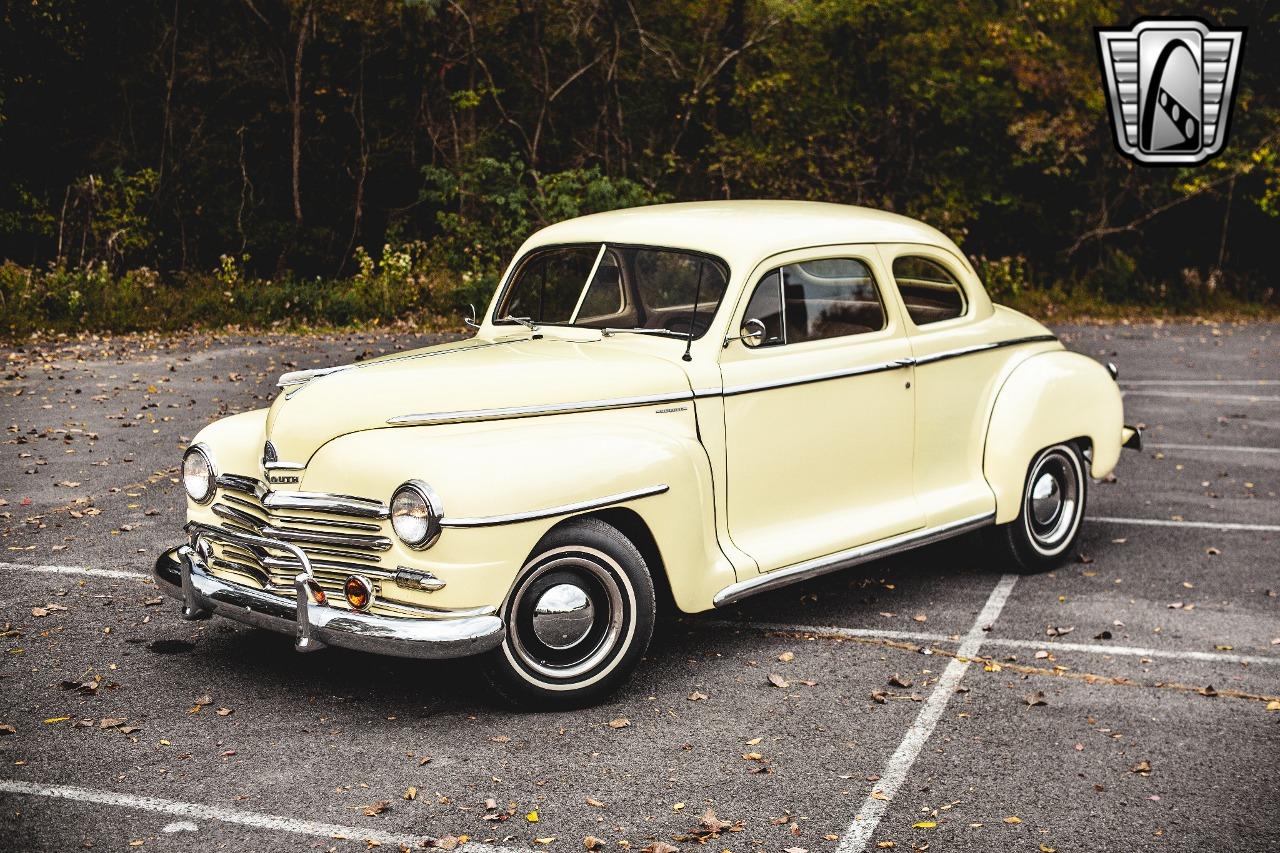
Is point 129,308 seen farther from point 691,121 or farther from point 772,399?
point 772,399

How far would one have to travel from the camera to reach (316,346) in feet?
50.3

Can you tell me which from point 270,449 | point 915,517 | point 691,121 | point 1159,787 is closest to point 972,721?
point 1159,787

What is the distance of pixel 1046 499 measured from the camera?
7574 millimetres

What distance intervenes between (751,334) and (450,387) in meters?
1.38

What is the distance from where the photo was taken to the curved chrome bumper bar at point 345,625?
16.0ft

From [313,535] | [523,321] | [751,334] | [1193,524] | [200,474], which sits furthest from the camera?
[1193,524]

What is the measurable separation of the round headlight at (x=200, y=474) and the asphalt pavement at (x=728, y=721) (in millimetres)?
774

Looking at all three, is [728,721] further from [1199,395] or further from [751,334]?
[1199,395]

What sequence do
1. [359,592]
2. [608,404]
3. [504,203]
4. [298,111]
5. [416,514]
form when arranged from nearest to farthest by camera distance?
[416,514]
[359,592]
[608,404]
[504,203]
[298,111]

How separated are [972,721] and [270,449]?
3.01 m

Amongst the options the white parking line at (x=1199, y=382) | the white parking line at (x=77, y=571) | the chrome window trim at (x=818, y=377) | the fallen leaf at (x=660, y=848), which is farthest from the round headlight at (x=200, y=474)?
the white parking line at (x=1199, y=382)

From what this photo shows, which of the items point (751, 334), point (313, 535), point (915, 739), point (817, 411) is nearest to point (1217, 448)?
point (817, 411)

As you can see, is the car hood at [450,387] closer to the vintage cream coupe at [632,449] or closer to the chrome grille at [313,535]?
the vintage cream coupe at [632,449]

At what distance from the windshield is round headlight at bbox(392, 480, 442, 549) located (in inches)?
63.2
